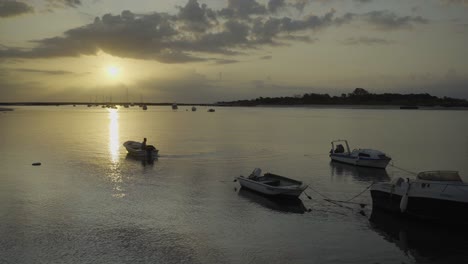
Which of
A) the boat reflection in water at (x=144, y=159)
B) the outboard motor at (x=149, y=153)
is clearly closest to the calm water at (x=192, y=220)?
the boat reflection in water at (x=144, y=159)

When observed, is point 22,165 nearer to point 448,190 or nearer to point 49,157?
point 49,157

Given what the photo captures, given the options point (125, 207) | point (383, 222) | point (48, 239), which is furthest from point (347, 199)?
point (48, 239)

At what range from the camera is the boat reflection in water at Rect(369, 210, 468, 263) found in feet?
57.2

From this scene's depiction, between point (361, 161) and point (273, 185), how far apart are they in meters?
16.3

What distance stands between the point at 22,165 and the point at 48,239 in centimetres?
2376

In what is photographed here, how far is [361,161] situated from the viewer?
4075cm

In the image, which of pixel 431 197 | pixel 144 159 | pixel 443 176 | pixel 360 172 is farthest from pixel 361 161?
pixel 144 159

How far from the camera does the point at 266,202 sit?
26.1m

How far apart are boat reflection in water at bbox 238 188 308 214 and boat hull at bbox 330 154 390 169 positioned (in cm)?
1638

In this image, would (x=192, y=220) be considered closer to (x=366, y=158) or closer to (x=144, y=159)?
(x=144, y=159)

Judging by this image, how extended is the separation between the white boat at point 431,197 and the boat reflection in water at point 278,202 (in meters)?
4.78

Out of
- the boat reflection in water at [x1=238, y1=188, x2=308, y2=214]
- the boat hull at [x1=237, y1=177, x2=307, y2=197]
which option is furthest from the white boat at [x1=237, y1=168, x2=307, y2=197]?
the boat reflection in water at [x1=238, y1=188, x2=308, y2=214]

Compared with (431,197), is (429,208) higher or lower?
lower

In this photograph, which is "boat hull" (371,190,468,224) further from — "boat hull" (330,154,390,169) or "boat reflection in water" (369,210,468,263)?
"boat hull" (330,154,390,169)
